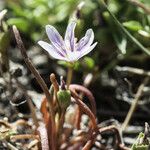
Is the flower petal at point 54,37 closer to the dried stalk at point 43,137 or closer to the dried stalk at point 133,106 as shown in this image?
the dried stalk at point 43,137

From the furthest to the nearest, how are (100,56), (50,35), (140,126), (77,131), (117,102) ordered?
(100,56), (117,102), (140,126), (77,131), (50,35)

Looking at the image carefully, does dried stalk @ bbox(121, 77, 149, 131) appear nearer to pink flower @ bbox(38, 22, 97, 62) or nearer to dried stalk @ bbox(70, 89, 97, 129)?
dried stalk @ bbox(70, 89, 97, 129)

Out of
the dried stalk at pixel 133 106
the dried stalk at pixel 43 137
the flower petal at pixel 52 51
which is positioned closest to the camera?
the flower petal at pixel 52 51

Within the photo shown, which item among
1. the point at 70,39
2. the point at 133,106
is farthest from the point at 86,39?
the point at 133,106

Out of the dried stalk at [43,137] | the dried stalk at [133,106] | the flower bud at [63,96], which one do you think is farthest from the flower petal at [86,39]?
the dried stalk at [133,106]

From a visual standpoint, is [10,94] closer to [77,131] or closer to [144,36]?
[77,131]

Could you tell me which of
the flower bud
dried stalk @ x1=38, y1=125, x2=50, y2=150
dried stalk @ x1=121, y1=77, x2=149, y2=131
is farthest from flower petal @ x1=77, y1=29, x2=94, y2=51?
dried stalk @ x1=121, y1=77, x2=149, y2=131

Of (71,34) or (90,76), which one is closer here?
(71,34)

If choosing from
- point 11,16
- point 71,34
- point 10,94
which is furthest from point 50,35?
point 11,16

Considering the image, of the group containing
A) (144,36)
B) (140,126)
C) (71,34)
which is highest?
(71,34)
